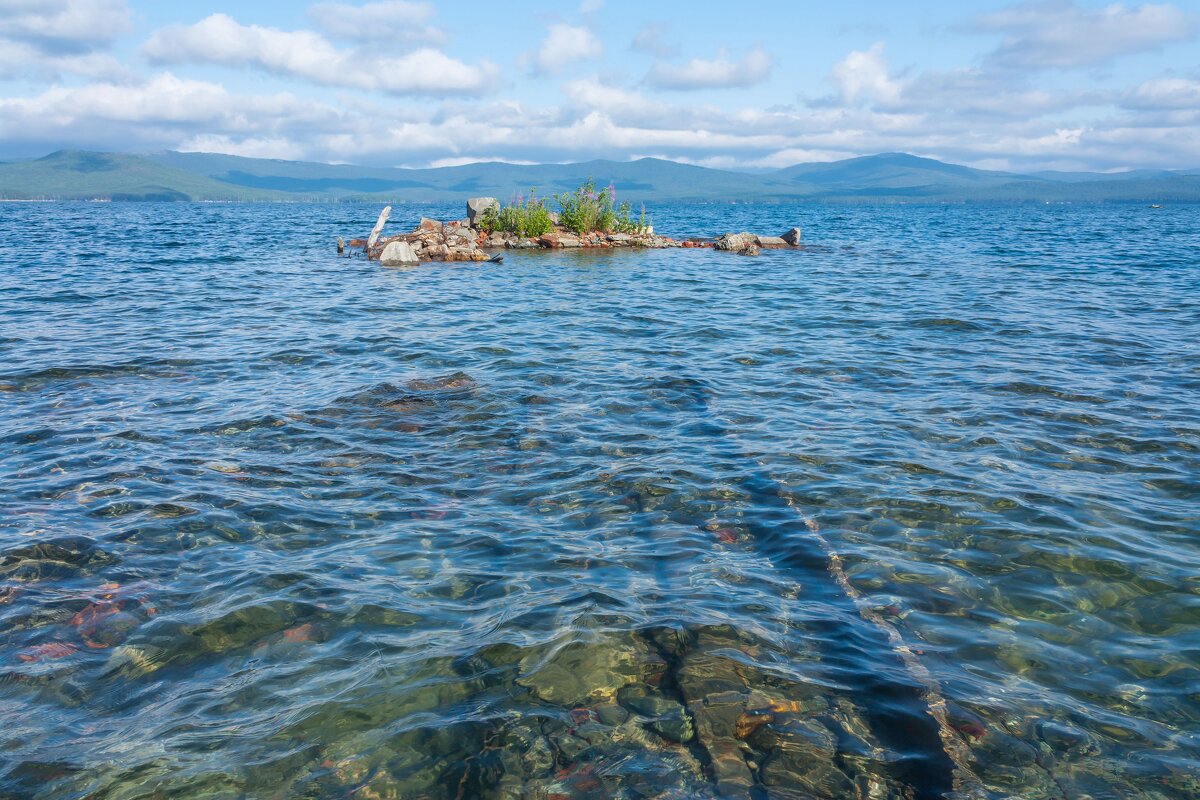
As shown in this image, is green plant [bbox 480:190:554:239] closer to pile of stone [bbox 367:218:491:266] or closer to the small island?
the small island

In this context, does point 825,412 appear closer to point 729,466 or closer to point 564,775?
point 729,466

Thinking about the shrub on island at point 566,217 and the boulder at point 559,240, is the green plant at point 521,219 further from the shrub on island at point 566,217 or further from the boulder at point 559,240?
the boulder at point 559,240

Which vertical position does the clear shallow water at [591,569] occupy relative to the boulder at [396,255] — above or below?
below

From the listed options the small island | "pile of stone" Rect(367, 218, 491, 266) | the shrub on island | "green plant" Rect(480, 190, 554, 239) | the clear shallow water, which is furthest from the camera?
the shrub on island

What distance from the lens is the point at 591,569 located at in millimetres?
7461

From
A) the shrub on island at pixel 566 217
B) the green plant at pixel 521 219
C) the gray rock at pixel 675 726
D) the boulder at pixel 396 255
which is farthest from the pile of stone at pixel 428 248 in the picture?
the gray rock at pixel 675 726

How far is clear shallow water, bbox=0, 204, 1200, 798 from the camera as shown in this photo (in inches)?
197

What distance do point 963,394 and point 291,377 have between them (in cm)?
1332

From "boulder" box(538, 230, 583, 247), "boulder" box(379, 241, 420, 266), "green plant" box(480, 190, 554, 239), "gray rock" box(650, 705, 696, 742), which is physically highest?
"green plant" box(480, 190, 554, 239)

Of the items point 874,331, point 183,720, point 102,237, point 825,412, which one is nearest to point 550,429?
point 825,412

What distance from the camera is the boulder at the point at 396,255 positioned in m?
34.3

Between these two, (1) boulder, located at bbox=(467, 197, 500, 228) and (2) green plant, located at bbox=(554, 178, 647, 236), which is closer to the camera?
(2) green plant, located at bbox=(554, 178, 647, 236)

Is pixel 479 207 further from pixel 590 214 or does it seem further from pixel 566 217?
pixel 590 214

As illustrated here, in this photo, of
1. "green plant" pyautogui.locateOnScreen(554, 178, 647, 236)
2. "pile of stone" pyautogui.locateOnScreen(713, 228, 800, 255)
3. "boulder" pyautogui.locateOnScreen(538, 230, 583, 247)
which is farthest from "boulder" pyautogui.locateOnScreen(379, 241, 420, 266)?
"pile of stone" pyautogui.locateOnScreen(713, 228, 800, 255)
